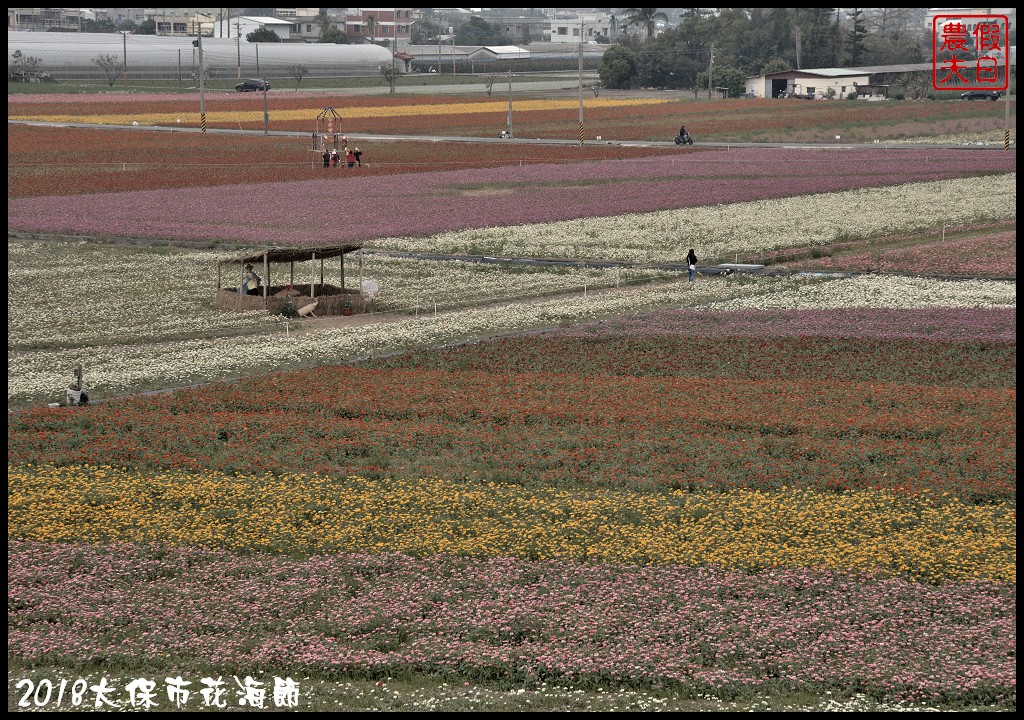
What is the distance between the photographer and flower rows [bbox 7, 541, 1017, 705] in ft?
69.6

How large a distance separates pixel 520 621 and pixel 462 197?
223 ft

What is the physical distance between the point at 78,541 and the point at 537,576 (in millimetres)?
8904

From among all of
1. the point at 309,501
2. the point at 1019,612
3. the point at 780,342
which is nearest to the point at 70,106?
the point at 780,342

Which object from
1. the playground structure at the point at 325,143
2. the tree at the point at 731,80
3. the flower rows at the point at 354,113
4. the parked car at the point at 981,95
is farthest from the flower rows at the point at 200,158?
the tree at the point at 731,80

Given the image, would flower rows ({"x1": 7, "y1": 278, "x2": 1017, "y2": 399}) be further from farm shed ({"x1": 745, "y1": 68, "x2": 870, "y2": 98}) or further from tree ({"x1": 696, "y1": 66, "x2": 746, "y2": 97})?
tree ({"x1": 696, "y1": 66, "x2": 746, "y2": 97})

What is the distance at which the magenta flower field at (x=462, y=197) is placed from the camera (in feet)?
252

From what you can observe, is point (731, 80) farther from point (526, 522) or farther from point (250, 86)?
point (526, 522)

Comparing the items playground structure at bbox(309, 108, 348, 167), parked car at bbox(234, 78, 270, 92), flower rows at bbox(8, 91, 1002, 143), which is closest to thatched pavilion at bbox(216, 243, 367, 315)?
playground structure at bbox(309, 108, 348, 167)

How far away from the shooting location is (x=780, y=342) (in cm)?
4581

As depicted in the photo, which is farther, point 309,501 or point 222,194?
point 222,194

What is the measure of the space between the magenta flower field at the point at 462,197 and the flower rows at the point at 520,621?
48162 mm

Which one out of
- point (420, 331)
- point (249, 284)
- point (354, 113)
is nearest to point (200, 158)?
point (354, 113)

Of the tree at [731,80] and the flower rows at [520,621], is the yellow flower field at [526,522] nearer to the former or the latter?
the flower rows at [520,621]

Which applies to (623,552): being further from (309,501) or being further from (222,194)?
(222,194)
